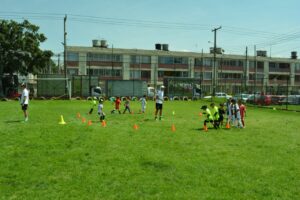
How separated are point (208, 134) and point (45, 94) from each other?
4137cm

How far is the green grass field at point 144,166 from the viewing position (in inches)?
284

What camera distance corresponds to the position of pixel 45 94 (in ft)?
175

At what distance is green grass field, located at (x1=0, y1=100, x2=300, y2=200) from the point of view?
7.21 m

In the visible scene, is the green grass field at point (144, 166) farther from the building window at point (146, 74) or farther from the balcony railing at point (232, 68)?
the balcony railing at point (232, 68)

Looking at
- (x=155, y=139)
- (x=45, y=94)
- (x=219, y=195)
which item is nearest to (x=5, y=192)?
(x=219, y=195)

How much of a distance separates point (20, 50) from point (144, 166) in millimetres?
47339

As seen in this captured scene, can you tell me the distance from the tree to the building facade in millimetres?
21447

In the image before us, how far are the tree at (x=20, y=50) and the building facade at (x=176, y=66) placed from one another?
2145 centimetres

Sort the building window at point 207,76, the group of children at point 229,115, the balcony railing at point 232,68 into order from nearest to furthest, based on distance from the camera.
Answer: the group of children at point 229,115 < the building window at point 207,76 < the balcony railing at point 232,68

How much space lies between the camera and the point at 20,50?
5250cm

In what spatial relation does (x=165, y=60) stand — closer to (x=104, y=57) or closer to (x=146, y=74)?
(x=146, y=74)

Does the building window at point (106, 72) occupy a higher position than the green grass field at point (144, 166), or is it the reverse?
the building window at point (106, 72)

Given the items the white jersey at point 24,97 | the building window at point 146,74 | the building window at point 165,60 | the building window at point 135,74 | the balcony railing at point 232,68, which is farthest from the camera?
the balcony railing at point 232,68

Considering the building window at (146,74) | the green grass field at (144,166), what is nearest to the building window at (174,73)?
the building window at (146,74)
